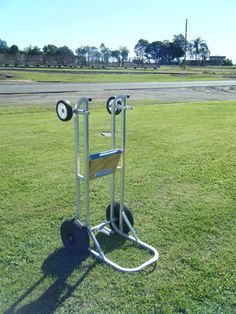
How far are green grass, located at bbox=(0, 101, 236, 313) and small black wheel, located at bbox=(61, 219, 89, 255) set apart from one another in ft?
0.30

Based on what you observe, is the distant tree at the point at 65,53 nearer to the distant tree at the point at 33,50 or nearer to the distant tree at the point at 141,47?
the distant tree at the point at 33,50

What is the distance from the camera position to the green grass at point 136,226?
2596mm

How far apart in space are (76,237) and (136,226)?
2.90ft

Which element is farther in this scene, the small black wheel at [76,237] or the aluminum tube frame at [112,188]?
the small black wheel at [76,237]

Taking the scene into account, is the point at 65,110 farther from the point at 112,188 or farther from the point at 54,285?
the point at 54,285

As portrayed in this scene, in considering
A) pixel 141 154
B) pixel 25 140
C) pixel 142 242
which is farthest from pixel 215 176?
pixel 25 140

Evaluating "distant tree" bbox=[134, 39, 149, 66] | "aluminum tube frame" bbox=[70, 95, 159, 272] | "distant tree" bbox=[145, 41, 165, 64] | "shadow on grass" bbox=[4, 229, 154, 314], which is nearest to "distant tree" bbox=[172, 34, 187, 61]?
"distant tree" bbox=[145, 41, 165, 64]

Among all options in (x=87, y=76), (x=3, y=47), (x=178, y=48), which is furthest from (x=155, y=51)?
(x=87, y=76)

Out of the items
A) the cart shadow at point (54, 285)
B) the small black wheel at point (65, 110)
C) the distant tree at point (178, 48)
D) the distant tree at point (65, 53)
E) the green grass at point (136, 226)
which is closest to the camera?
the cart shadow at point (54, 285)

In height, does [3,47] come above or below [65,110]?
above

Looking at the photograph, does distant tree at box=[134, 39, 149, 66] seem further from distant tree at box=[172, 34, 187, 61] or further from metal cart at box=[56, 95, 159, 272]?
metal cart at box=[56, 95, 159, 272]

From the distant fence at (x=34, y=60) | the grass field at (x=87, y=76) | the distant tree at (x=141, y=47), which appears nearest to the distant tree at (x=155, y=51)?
the distant tree at (x=141, y=47)

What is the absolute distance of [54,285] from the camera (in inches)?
108

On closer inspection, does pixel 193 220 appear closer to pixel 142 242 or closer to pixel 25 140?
pixel 142 242
